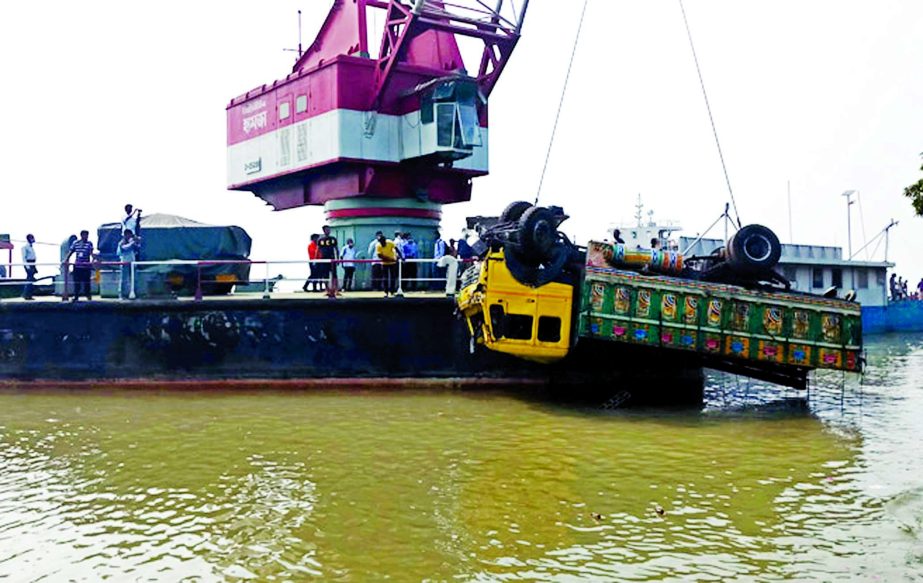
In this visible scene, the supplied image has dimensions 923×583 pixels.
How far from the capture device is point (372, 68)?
20.9 m

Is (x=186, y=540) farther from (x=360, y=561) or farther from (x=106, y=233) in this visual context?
(x=106, y=233)

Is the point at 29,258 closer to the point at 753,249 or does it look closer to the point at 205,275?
the point at 205,275

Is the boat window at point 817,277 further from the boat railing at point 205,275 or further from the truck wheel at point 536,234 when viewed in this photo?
the truck wheel at point 536,234

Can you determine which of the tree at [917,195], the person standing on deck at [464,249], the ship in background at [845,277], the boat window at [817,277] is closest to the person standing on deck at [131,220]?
the person standing on deck at [464,249]

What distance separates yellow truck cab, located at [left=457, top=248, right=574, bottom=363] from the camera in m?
13.9

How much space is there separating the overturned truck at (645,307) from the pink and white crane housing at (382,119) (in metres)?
Answer: 6.69

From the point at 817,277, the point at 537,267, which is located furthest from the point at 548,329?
the point at 817,277

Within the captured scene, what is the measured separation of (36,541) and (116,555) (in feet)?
3.01

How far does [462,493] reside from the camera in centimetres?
841

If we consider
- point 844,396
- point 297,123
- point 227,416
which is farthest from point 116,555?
point 297,123

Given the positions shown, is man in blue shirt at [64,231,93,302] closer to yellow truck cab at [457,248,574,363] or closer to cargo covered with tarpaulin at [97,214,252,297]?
cargo covered with tarpaulin at [97,214,252,297]

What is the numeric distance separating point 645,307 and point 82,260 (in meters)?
11.9

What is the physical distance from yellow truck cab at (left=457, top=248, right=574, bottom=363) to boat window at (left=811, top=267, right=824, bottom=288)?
34.1m

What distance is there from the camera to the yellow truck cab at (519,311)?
547 inches
